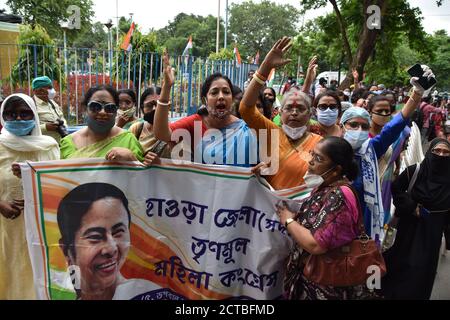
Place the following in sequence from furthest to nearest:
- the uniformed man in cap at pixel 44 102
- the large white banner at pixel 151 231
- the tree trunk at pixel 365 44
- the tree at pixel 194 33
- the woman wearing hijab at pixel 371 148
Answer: the tree at pixel 194 33 → the tree trunk at pixel 365 44 → the uniformed man in cap at pixel 44 102 → the woman wearing hijab at pixel 371 148 → the large white banner at pixel 151 231

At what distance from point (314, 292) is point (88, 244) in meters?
1.33

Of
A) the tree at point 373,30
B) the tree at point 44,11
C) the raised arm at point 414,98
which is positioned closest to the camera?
the raised arm at point 414,98

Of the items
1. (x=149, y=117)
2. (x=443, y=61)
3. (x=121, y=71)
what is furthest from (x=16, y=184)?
(x=443, y=61)

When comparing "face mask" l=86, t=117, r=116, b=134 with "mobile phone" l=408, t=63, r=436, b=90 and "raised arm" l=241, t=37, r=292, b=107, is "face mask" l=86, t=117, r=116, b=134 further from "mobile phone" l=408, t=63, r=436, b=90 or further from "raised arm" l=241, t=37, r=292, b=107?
"mobile phone" l=408, t=63, r=436, b=90

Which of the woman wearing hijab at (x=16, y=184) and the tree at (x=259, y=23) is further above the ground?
the tree at (x=259, y=23)

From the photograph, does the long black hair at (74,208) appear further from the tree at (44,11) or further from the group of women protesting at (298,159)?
the tree at (44,11)

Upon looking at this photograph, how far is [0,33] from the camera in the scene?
1502 cm

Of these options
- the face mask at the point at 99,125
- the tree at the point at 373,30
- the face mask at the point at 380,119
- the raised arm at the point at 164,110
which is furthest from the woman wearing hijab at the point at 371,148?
the tree at the point at 373,30

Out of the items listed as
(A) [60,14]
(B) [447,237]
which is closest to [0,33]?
(A) [60,14]

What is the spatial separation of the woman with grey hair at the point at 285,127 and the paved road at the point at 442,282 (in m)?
2.12

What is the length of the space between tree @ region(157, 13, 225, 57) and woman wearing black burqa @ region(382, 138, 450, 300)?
5625 cm

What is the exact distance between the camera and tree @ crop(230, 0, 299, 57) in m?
64.2

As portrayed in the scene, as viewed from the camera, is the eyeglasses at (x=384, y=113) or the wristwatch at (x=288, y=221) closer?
the wristwatch at (x=288, y=221)

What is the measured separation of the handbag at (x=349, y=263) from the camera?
2105 millimetres
